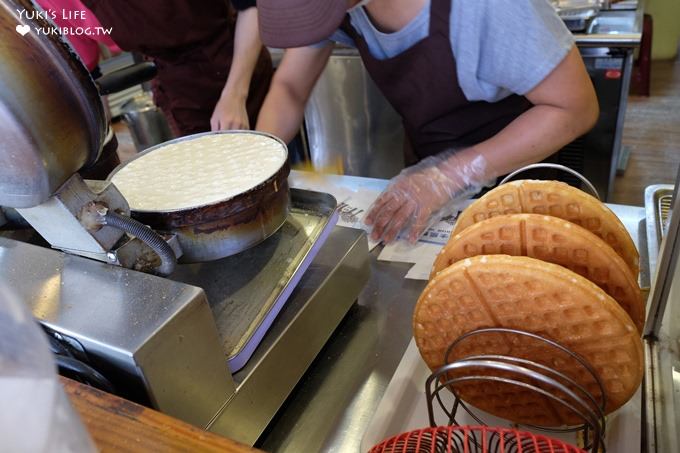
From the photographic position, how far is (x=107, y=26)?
6.34ft

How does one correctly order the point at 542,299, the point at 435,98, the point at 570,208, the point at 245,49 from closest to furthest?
the point at 542,299
the point at 570,208
the point at 435,98
the point at 245,49

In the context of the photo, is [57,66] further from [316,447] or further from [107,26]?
[107,26]

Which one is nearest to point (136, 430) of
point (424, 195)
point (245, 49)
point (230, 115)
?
point (424, 195)

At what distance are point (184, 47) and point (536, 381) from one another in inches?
71.0

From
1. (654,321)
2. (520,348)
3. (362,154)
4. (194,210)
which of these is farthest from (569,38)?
(362,154)

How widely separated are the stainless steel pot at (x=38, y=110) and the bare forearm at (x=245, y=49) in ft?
4.12

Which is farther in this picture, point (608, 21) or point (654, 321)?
point (608, 21)

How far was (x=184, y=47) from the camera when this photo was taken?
1985 mm

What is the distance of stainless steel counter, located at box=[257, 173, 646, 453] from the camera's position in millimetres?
750

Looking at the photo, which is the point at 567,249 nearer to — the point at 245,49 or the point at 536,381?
the point at 536,381

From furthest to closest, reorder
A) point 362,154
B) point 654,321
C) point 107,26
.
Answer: point 362,154 < point 107,26 < point 654,321

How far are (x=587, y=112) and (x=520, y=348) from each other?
796 mm

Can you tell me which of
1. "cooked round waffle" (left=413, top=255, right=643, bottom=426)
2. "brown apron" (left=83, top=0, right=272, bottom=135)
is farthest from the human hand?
"cooked round waffle" (left=413, top=255, right=643, bottom=426)

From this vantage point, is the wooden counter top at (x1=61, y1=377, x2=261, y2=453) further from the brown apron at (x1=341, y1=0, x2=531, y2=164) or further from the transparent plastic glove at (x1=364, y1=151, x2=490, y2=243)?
the brown apron at (x1=341, y1=0, x2=531, y2=164)
